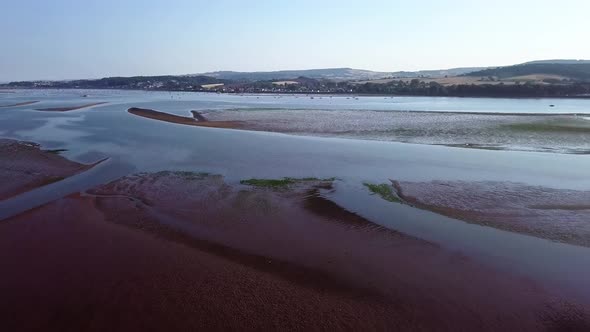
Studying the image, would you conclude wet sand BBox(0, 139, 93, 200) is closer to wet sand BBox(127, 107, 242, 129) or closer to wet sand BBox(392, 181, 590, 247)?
wet sand BBox(392, 181, 590, 247)

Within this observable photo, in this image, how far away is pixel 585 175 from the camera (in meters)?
16.6

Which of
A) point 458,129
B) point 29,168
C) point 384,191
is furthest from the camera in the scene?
point 458,129

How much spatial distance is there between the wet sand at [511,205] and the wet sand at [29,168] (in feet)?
44.7

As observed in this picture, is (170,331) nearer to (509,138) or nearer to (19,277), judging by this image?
(19,277)

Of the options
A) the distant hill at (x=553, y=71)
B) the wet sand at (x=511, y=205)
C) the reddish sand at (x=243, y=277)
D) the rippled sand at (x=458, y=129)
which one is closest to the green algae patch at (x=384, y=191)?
the wet sand at (x=511, y=205)

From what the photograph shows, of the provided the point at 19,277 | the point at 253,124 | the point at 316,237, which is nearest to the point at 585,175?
the point at 316,237

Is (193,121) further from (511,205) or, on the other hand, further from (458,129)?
(511,205)

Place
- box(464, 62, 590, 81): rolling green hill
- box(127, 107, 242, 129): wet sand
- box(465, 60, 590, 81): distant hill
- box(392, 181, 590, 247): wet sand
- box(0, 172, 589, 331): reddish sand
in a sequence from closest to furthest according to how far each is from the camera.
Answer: box(0, 172, 589, 331): reddish sand < box(392, 181, 590, 247): wet sand < box(127, 107, 242, 129): wet sand < box(464, 62, 590, 81): rolling green hill < box(465, 60, 590, 81): distant hill

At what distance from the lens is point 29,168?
1864cm

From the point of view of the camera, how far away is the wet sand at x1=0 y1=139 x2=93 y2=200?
15.7 metres

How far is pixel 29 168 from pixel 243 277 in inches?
591

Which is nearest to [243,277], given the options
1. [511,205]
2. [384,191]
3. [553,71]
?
[384,191]

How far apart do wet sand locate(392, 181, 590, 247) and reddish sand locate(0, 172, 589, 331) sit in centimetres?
281

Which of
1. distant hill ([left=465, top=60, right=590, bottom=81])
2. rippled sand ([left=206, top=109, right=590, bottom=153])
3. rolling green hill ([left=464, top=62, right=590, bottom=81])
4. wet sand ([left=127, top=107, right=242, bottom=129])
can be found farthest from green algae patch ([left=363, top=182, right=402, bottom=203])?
distant hill ([left=465, top=60, right=590, bottom=81])
